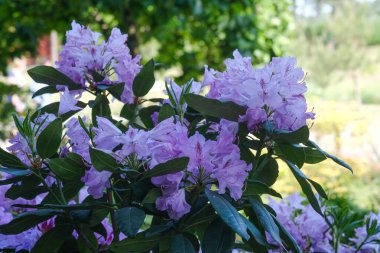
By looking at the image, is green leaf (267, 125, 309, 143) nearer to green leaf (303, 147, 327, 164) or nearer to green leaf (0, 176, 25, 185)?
green leaf (303, 147, 327, 164)

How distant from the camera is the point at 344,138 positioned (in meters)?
6.90

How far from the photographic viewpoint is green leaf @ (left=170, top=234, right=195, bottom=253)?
2.37 feet

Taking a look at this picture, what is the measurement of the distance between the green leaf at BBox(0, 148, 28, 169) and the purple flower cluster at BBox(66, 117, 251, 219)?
107 millimetres

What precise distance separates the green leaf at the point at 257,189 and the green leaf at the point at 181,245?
11cm

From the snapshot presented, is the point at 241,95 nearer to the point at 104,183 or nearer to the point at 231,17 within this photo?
the point at 104,183

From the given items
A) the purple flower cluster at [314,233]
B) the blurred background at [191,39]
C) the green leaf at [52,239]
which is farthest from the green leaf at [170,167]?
the blurred background at [191,39]

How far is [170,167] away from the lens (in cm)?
69

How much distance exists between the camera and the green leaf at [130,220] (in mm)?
671

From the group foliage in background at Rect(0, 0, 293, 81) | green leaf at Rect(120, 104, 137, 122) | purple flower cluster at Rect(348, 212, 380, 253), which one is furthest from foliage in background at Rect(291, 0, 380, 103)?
green leaf at Rect(120, 104, 137, 122)

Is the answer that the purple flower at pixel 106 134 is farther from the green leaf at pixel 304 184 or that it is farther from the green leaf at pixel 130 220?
the green leaf at pixel 304 184

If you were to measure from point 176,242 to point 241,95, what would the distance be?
0.21 meters

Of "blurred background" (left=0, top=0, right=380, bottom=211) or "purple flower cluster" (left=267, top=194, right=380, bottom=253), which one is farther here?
"blurred background" (left=0, top=0, right=380, bottom=211)

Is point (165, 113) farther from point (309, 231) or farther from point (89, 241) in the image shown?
point (309, 231)

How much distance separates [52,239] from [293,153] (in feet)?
1.20
